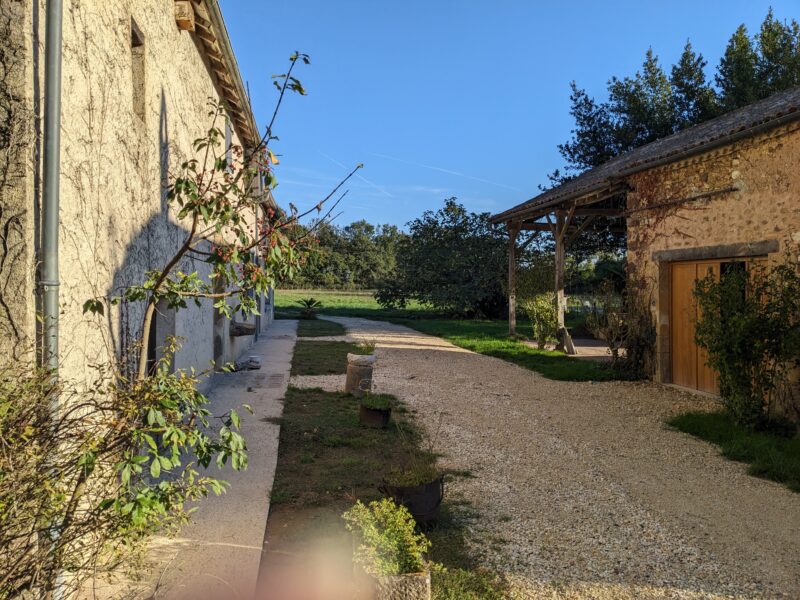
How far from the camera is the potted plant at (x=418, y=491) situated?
4.07 meters

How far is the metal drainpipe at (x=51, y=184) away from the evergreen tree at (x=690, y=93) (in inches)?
928

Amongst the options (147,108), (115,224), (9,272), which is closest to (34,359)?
(9,272)

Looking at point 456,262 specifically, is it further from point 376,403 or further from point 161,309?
point 161,309

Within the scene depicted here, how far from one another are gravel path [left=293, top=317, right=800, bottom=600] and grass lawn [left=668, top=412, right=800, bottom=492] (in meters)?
0.18

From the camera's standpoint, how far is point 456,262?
23.9 meters

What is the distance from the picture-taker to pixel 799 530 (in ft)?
13.8

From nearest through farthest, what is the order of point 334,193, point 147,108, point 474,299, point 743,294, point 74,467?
point 74,467 < point 334,193 < point 147,108 < point 743,294 < point 474,299

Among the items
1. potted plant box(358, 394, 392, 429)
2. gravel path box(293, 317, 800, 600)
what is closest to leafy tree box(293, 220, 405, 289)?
gravel path box(293, 317, 800, 600)

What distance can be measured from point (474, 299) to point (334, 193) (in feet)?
66.1

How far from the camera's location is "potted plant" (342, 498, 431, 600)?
2.92 m

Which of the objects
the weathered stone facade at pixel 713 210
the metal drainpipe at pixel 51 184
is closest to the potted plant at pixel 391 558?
the metal drainpipe at pixel 51 184

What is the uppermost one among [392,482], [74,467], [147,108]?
[147,108]

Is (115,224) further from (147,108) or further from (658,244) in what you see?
(658,244)

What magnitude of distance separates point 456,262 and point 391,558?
21140mm
